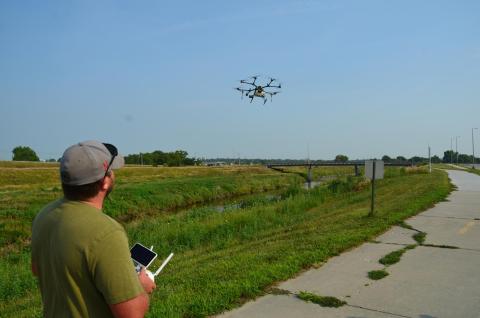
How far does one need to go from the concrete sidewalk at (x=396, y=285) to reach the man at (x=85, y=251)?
271 centimetres

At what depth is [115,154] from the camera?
2.57 m

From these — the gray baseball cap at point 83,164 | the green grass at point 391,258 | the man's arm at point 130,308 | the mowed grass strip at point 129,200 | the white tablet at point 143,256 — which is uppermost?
the gray baseball cap at point 83,164

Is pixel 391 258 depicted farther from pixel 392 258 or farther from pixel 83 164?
pixel 83 164

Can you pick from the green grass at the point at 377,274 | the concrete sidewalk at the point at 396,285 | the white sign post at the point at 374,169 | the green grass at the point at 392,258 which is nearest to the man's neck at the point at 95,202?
the concrete sidewalk at the point at 396,285

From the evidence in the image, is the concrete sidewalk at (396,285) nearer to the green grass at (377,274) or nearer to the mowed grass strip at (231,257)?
the green grass at (377,274)

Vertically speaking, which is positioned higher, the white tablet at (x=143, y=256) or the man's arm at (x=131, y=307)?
the white tablet at (x=143, y=256)

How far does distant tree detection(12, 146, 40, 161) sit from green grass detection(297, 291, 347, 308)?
128m

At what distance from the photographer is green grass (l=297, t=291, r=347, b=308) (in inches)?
199

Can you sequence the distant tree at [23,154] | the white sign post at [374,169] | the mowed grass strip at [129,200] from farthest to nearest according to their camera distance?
the distant tree at [23,154]
the mowed grass strip at [129,200]
the white sign post at [374,169]

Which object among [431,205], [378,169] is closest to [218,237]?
[378,169]

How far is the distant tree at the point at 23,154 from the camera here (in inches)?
4705

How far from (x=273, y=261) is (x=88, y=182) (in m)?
4.89

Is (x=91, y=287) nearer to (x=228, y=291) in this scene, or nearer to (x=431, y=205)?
(x=228, y=291)

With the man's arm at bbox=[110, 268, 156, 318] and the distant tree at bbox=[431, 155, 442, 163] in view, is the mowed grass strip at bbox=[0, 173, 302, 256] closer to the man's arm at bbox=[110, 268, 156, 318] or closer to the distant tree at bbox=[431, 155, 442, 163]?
the man's arm at bbox=[110, 268, 156, 318]
